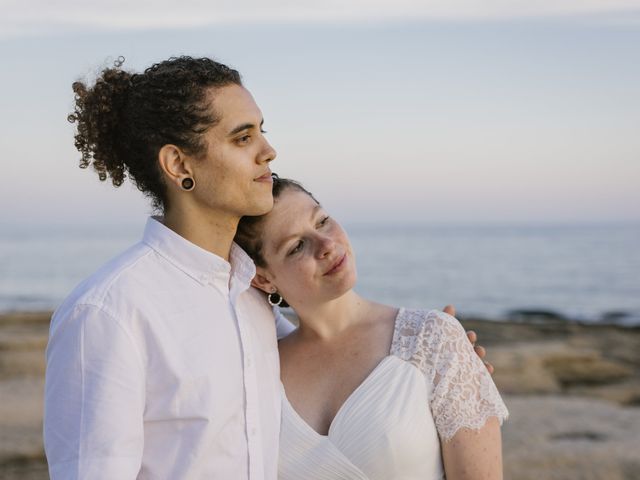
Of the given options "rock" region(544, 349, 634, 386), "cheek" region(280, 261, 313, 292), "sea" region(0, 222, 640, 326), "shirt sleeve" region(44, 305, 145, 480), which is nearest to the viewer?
"shirt sleeve" region(44, 305, 145, 480)

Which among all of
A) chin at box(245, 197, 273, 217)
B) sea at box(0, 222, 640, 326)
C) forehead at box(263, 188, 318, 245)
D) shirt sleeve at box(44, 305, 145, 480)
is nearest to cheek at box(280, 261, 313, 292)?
forehead at box(263, 188, 318, 245)

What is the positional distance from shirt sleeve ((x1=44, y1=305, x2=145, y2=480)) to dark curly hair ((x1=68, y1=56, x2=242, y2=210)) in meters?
0.67

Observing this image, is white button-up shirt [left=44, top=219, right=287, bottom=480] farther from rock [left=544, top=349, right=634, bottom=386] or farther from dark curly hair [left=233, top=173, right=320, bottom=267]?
rock [left=544, top=349, right=634, bottom=386]

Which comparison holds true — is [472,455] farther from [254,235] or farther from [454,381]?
[254,235]

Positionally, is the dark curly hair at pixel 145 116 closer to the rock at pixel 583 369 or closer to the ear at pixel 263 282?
the ear at pixel 263 282

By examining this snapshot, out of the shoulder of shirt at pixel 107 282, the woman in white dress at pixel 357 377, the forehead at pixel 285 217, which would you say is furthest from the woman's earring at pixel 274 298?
the shoulder of shirt at pixel 107 282

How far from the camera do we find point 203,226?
2.87 m

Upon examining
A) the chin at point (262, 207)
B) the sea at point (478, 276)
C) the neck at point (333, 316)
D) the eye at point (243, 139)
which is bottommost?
the sea at point (478, 276)

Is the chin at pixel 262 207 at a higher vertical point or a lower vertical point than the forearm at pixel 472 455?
higher

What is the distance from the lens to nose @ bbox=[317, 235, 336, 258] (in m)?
3.08

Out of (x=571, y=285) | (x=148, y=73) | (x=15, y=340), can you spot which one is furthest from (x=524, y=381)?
(x=571, y=285)

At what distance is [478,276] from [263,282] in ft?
107

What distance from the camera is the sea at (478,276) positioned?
26.9 metres

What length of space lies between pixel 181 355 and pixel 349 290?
Result: 2.99ft
